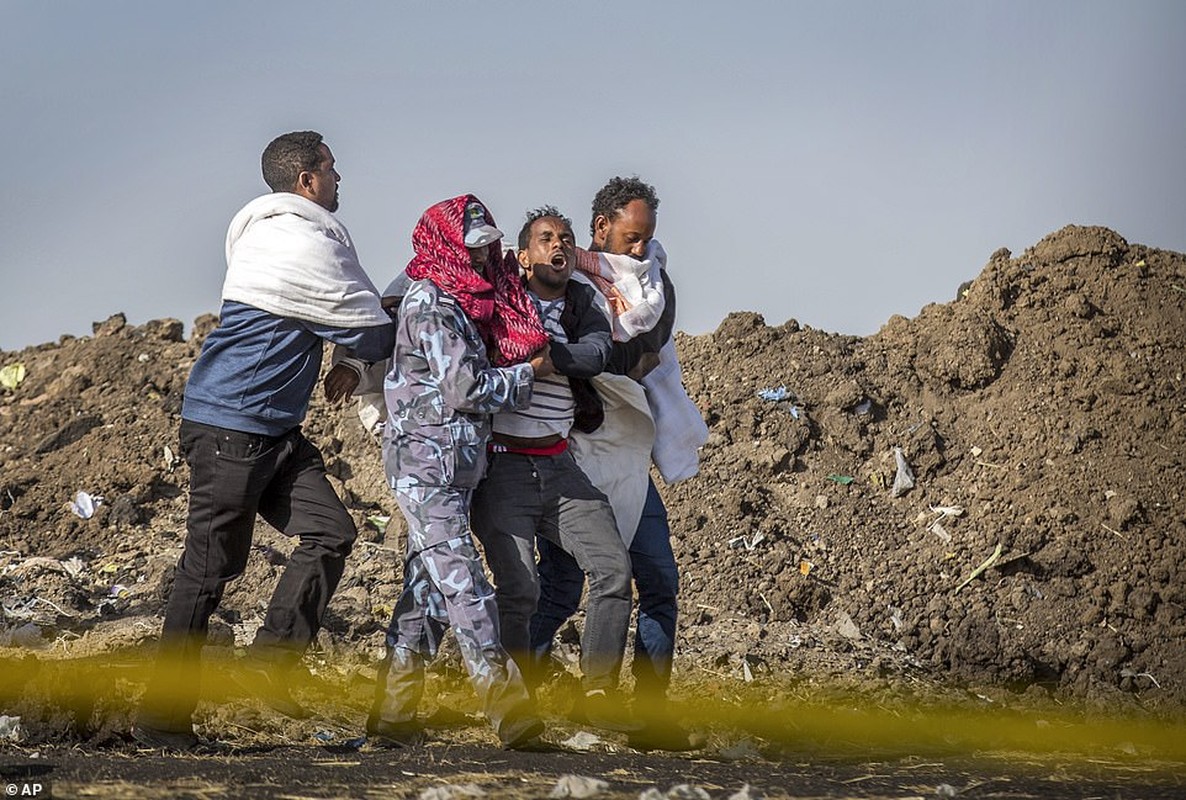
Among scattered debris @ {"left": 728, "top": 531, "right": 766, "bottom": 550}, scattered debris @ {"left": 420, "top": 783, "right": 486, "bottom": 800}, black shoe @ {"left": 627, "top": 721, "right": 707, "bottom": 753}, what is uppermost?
scattered debris @ {"left": 728, "top": 531, "right": 766, "bottom": 550}

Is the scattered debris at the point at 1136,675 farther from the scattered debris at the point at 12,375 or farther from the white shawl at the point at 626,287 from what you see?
the scattered debris at the point at 12,375

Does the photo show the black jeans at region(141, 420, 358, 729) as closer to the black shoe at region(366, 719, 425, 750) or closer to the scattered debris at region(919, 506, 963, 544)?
the black shoe at region(366, 719, 425, 750)

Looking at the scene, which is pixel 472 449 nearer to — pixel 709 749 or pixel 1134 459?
pixel 709 749

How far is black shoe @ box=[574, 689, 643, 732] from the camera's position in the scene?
5559mm

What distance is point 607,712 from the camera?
18.2 ft

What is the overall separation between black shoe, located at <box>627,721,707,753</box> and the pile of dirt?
67.2 inches

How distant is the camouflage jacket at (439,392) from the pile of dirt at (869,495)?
2.38m

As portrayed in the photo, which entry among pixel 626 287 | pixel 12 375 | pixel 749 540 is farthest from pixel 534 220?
pixel 12 375

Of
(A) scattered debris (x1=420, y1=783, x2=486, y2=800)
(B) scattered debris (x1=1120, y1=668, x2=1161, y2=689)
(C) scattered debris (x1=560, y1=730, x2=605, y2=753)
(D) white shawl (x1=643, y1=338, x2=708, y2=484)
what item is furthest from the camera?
(B) scattered debris (x1=1120, y1=668, x2=1161, y2=689)

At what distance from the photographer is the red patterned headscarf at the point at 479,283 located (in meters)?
5.29

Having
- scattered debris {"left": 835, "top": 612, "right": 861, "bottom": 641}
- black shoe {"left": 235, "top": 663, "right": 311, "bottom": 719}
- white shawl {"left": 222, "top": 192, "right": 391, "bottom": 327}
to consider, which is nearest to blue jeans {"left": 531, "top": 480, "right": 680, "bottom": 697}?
black shoe {"left": 235, "top": 663, "right": 311, "bottom": 719}

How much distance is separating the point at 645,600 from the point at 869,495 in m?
3.73

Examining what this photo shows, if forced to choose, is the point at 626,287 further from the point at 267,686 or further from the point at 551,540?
the point at 267,686

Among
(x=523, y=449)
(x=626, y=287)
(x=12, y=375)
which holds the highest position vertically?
(x=626, y=287)
